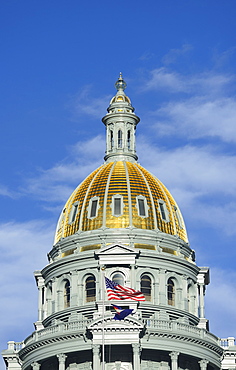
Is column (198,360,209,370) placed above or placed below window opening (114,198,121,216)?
below

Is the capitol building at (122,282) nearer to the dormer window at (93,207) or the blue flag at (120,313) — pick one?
the dormer window at (93,207)

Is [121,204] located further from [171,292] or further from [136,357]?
[136,357]

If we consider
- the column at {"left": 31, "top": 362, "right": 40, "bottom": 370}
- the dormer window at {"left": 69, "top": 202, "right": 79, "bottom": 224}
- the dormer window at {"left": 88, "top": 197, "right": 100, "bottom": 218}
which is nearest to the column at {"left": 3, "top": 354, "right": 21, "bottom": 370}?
the column at {"left": 31, "top": 362, "right": 40, "bottom": 370}

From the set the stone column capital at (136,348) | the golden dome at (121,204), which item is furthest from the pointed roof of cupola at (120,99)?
the stone column capital at (136,348)

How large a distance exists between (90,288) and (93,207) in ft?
26.6

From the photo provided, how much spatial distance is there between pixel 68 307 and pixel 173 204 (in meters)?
14.8

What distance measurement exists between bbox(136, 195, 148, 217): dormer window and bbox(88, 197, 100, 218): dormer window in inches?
146

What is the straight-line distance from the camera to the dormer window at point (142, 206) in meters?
124

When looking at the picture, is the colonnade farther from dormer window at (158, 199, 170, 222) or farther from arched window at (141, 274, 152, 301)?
dormer window at (158, 199, 170, 222)

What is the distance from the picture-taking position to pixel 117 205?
124312mm

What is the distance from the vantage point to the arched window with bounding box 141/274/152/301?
120 m

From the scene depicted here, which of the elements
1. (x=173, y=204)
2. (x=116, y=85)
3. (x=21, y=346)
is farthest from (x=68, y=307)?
(x=116, y=85)

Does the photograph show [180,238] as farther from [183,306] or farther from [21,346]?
[21,346]

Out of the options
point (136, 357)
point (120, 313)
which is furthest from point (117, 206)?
point (136, 357)
